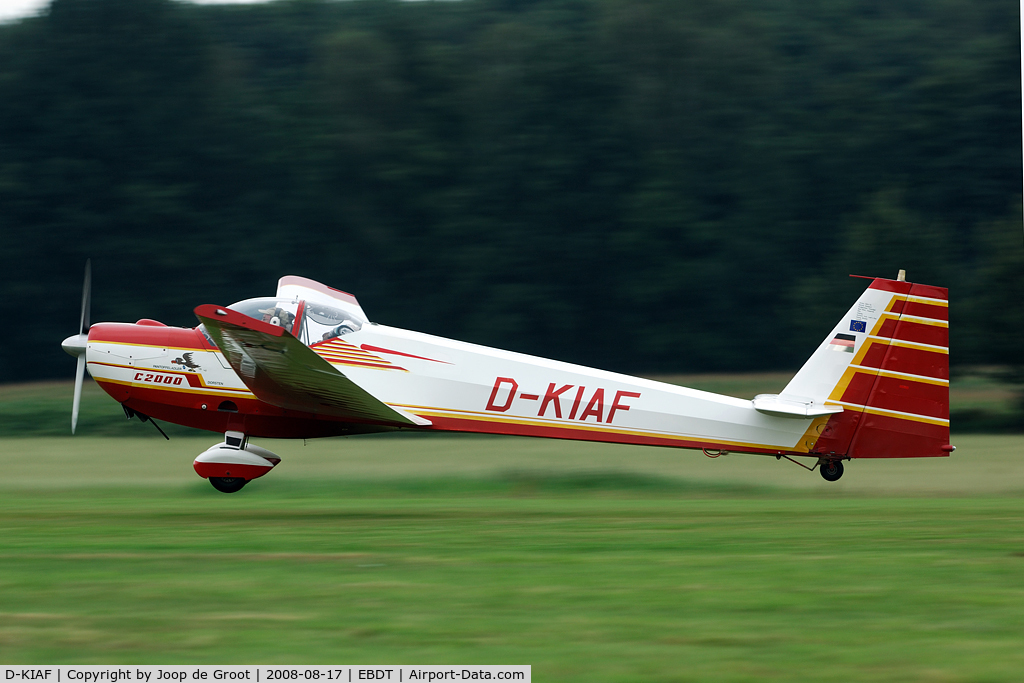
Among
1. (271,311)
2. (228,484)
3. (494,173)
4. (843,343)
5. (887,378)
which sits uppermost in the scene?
(494,173)

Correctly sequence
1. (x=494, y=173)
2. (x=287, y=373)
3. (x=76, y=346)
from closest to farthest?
(x=287, y=373)
(x=76, y=346)
(x=494, y=173)

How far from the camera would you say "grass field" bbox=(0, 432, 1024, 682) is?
4496mm

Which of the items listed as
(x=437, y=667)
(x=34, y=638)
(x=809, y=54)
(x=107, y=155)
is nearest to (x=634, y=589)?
(x=437, y=667)

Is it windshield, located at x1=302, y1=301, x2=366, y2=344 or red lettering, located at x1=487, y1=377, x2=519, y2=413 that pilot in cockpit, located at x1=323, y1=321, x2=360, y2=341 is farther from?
red lettering, located at x1=487, y1=377, x2=519, y2=413

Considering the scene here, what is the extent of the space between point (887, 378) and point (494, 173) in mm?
20959

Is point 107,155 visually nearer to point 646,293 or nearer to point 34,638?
point 646,293

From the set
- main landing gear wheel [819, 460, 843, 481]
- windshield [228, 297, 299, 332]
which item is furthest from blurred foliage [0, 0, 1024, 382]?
windshield [228, 297, 299, 332]

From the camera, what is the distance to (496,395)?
985 cm

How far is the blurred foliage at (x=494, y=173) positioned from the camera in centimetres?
2773

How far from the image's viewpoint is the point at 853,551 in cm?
670

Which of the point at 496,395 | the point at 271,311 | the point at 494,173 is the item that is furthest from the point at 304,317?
the point at 494,173
